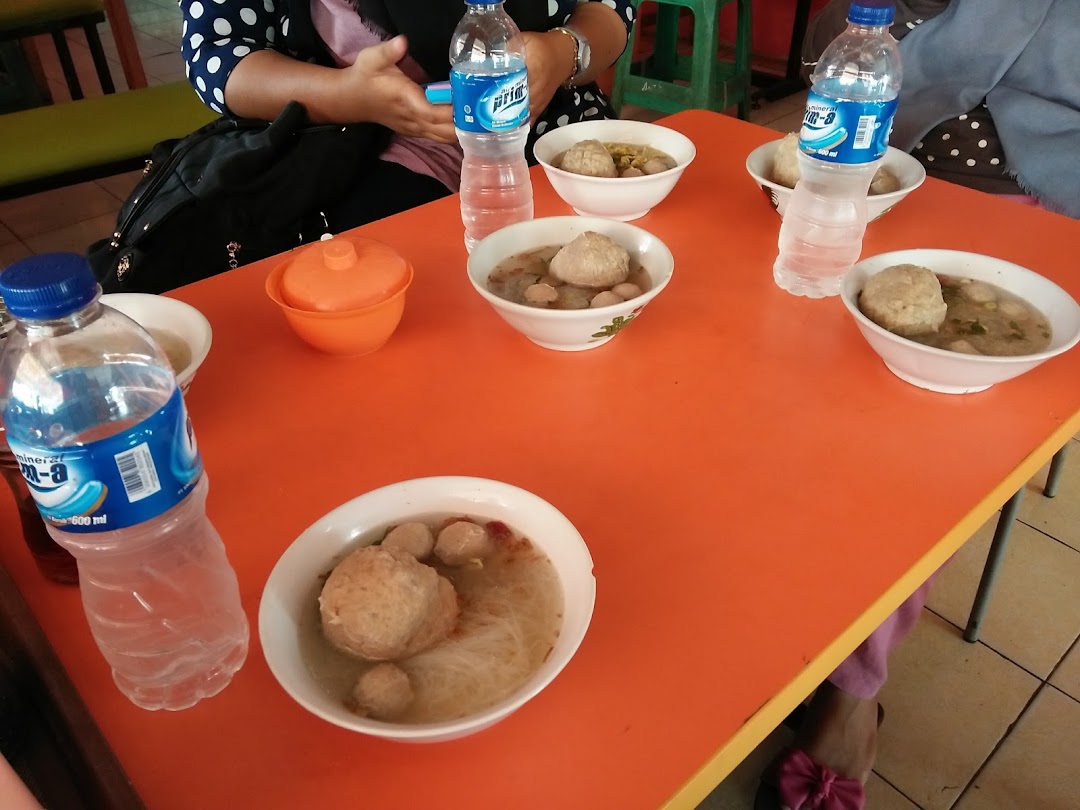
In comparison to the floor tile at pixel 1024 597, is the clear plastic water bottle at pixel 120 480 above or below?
above

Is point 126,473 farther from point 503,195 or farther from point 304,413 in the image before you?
point 503,195

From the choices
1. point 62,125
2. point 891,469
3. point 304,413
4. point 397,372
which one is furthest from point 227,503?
point 62,125

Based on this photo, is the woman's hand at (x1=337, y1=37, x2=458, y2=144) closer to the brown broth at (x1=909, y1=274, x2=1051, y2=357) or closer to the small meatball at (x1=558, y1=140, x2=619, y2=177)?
the small meatball at (x1=558, y1=140, x2=619, y2=177)

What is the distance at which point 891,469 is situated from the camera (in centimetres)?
75

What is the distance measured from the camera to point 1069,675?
142 centimetres

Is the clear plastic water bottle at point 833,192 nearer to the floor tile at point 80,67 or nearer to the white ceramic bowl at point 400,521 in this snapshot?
the white ceramic bowl at point 400,521

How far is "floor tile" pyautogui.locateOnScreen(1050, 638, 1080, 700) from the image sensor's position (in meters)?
1.40

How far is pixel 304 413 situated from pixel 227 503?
0.47 ft

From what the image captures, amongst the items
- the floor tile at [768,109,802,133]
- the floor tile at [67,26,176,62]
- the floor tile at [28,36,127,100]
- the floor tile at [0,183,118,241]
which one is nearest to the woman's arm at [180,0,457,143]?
the floor tile at [0,183,118,241]

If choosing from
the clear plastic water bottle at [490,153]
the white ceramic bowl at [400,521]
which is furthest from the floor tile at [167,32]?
the white ceramic bowl at [400,521]

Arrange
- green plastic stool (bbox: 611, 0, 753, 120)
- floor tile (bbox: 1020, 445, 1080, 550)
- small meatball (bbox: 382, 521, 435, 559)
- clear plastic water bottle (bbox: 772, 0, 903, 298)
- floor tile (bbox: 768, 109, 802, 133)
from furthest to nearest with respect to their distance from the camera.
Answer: floor tile (bbox: 768, 109, 802, 133), green plastic stool (bbox: 611, 0, 753, 120), floor tile (bbox: 1020, 445, 1080, 550), clear plastic water bottle (bbox: 772, 0, 903, 298), small meatball (bbox: 382, 521, 435, 559)

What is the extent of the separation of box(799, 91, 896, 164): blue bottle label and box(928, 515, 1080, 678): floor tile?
87 cm

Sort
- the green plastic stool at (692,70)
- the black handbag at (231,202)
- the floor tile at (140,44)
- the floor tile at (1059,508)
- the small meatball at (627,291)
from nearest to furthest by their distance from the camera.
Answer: the small meatball at (627,291) → the black handbag at (231,202) → the floor tile at (1059,508) → the green plastic stool at (692,70) → the floor tile at (140,44)

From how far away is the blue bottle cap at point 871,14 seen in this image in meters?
0.87
